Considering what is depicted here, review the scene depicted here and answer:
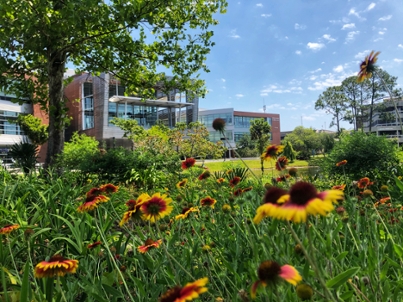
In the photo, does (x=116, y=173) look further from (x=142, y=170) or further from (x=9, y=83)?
(x=9, y=83)

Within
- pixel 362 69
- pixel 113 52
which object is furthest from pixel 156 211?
pixel 113 52

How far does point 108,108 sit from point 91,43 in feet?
85.1

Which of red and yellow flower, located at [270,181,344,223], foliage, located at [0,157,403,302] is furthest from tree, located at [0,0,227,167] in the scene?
red and yellow flower, located at [270,181,344,223]

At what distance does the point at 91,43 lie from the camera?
6.07 meters

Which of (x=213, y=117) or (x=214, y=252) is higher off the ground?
(x=213, y=117)

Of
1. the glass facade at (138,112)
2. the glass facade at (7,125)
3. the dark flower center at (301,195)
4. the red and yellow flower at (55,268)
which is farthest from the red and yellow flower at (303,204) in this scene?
the glass facade at (7,125)

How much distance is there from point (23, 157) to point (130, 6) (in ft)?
13.4

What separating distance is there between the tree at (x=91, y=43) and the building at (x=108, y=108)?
21454 millimetres

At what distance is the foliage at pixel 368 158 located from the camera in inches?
189

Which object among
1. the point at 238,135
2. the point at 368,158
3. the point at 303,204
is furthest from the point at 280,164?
the point at 238,135

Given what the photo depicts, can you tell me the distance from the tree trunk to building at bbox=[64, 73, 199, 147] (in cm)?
2210

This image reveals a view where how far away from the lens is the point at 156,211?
1.02 meters

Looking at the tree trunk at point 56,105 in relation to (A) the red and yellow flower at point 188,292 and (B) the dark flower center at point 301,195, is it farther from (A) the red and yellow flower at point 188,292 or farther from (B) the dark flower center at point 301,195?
(B) the dark flower center at point 301,195

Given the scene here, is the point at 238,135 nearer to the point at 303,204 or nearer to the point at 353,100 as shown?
the point at 353,100
